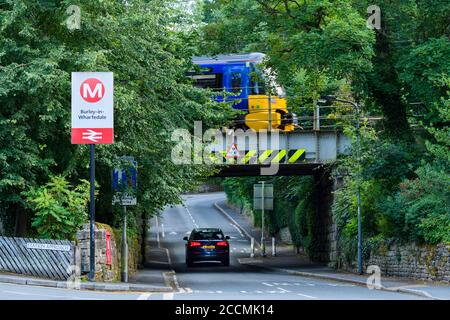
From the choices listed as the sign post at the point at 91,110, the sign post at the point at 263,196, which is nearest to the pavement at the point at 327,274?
the sign post at the point at 263,196

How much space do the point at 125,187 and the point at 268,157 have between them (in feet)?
46.5

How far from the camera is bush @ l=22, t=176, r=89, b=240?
2833 centimetres

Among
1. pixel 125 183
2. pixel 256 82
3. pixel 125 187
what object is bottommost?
pixel 125 187

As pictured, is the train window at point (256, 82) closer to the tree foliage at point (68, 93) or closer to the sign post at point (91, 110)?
the tree foliage at point (68, 93)

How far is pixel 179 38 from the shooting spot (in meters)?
40.2

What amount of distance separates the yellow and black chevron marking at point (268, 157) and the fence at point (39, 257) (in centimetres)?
1692

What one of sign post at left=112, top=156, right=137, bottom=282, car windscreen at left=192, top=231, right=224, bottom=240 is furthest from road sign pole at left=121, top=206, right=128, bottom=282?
car windscreen at left=192, top=231, right=224, bottom=240

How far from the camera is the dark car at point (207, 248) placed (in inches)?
1916

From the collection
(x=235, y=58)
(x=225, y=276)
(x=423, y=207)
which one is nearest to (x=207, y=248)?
(x=225, y=276)

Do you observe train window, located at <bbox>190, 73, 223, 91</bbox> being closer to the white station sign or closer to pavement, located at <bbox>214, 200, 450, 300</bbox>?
pavement, located at <bbox>214, 200, 450, 300</bbox>

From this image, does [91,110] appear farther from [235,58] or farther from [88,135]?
[235,58]

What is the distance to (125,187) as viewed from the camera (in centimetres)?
3203

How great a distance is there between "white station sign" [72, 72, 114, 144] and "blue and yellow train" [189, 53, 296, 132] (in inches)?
759
